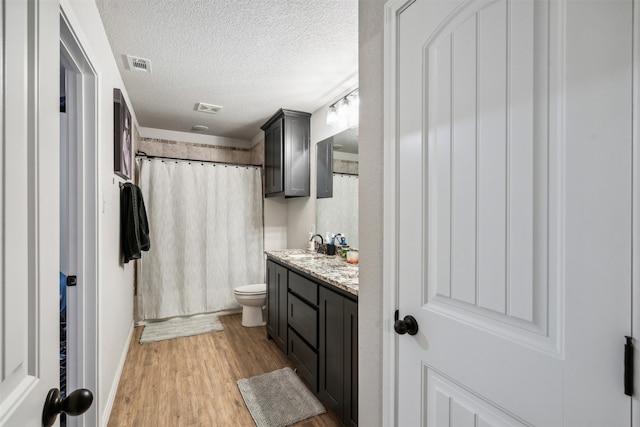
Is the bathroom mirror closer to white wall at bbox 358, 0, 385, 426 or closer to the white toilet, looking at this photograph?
the white toilet

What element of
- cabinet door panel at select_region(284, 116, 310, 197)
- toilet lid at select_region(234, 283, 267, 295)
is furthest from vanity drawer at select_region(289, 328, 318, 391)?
cabinet door panel at select_region(284, 116, 310, 197)

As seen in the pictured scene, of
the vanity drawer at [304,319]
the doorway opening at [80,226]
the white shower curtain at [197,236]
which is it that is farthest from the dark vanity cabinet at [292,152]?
the doorway opening at [80,226]

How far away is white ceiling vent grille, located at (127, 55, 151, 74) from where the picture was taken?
216 cm

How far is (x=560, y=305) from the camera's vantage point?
64cm

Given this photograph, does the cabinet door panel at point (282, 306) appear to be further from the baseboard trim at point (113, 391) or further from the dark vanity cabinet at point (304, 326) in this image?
the baseboard trim at point (113, 391)

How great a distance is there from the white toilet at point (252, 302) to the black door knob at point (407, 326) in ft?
8.50

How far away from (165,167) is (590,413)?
387 cm

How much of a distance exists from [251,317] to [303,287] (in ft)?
5.01

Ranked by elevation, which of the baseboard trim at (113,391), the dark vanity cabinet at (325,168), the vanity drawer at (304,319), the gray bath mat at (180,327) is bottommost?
the gray bath mat at (180,327)

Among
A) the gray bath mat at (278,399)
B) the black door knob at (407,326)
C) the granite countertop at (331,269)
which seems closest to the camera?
the black door knob at (407,326)

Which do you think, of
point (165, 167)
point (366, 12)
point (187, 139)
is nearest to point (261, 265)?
point (165, 167)

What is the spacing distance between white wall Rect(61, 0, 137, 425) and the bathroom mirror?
1.77 metres

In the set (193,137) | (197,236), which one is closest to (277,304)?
(197,236)

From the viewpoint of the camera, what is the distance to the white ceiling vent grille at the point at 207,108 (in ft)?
10.1
